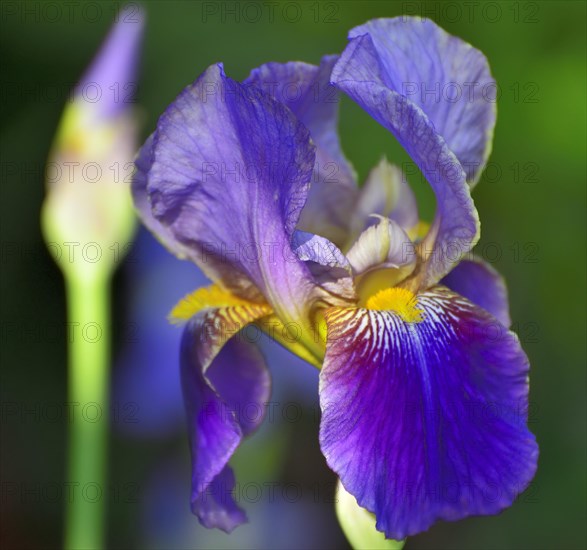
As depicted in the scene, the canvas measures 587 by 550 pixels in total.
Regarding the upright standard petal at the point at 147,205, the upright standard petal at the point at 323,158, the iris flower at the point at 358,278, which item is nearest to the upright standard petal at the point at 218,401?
the iris flower at the point at 358,278

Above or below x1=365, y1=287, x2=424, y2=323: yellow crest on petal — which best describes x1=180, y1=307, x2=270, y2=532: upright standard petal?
below

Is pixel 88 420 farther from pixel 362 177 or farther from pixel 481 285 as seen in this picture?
pixel 362 177

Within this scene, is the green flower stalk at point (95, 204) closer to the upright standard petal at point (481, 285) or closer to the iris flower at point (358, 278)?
the iris flower at point (358, 278)

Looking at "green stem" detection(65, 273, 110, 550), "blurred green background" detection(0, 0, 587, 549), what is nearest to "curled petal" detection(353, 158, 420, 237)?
"green stem" detection(65, 273, 110, 550)

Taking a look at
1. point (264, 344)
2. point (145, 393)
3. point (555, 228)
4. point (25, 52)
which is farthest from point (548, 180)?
point (25, 52)

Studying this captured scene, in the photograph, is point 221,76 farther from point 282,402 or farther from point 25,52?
point 25,52

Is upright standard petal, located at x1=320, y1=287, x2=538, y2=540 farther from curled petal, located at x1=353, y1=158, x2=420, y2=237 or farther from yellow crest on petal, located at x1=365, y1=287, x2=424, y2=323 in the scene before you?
curled petal, located at x1=353, y1=158, x2=420, y2=237

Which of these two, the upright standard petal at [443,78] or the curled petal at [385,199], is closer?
the upright standard petal at [443,78]
